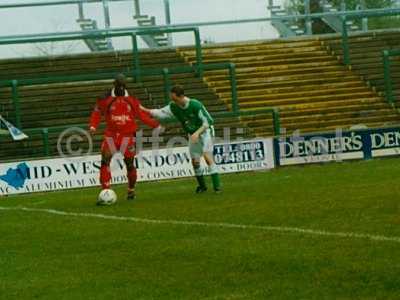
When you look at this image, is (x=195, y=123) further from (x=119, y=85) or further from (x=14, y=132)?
(x=14, y=132)

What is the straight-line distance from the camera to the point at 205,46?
4162cm

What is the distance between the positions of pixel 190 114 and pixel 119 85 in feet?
5.63

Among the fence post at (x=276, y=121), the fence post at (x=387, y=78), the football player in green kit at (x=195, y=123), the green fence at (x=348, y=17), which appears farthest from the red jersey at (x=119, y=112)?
the green fence at (x=348, y=17)

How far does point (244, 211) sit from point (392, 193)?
105 inches

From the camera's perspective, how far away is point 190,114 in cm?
2267

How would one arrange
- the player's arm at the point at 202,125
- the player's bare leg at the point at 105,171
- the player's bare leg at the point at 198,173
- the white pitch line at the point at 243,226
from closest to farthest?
1. the white pitch line at the point at 243,226
2. the player's bare leg at the point at 105,171
3. the player's arm at the point at 202,125
4. the player's bare leg at the point at 198,173

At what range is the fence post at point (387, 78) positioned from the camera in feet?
123

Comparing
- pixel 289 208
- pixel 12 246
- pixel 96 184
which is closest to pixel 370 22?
pixel 96 184

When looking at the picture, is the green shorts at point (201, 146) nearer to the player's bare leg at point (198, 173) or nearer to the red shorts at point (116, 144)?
the player's bare leg at point (198, 173)

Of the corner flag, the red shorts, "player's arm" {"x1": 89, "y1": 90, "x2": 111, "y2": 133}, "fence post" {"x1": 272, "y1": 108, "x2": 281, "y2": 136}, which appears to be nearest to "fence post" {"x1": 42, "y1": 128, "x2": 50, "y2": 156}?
the corner flag

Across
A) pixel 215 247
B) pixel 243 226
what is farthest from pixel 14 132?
pixel 215 247

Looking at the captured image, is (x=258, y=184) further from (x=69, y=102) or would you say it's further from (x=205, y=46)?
(x=205, y=46)

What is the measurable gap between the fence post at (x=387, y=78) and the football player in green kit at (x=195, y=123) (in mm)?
15448

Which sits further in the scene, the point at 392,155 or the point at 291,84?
the point at 291,84
